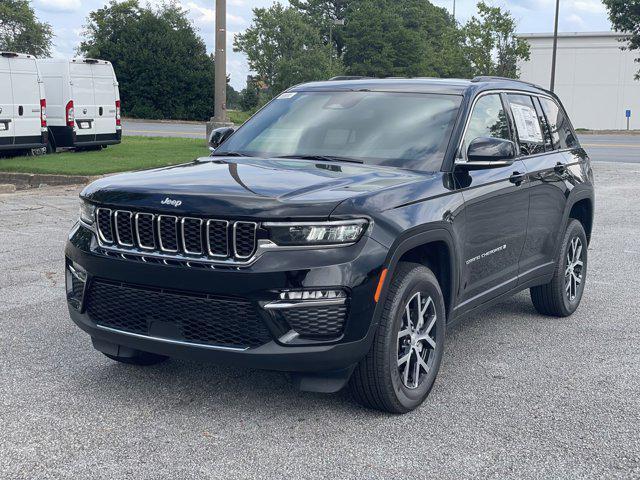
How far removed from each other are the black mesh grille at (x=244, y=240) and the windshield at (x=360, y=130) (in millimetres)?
1313

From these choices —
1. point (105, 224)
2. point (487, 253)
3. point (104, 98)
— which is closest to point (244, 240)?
point (105, 224)

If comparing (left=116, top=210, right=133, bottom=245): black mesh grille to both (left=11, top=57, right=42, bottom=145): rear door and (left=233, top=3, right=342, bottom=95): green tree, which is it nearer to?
(left=11, top=57, right=42, bottom=145): rear door

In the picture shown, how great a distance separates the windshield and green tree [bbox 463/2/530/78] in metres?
48.0

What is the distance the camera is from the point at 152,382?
4812 millimetres

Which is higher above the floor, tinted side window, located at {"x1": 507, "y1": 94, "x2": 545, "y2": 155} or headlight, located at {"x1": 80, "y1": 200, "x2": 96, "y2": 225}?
tinted side window, located at {"x1": 507, "y1": 94, "x2": 545, "y2": 155}

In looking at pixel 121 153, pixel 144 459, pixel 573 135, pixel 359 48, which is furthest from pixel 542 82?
pixel 144 459

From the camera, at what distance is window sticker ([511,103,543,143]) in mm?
6024

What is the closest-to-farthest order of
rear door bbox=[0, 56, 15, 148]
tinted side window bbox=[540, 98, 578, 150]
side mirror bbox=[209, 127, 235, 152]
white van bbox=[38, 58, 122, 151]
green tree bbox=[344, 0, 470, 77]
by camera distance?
side mirror bbox=[209, 127, 235, 152] < tinted side window bbox=[540, 98, 578, 150] < rear door bbox=[0, 56, 15, 148] < white van bbox=[38, 58, 122, 151] < green tree bbox=[344, 0, 470, 77]

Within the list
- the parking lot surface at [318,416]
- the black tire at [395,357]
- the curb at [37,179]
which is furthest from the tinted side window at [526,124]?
the curb at [37,179]

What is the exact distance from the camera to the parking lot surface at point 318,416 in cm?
375

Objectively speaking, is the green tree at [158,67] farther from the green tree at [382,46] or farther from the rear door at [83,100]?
the rear door at [83,100]

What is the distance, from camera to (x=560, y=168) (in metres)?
6.39

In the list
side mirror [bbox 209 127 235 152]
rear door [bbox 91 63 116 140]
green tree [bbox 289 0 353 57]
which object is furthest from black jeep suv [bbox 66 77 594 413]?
green tree [bbox 289 0 353 57]

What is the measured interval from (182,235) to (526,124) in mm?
3124
